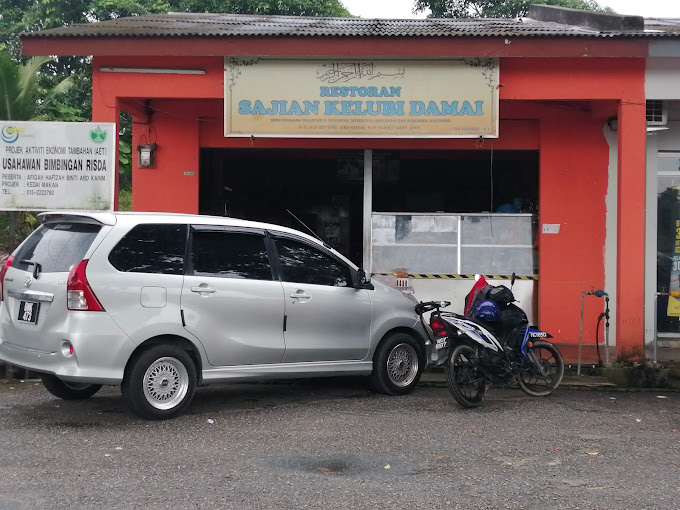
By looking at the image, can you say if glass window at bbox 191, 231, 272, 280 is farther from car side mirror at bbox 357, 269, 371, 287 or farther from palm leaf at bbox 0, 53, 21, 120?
palm leaf at bbox 0, 53, 21, 120

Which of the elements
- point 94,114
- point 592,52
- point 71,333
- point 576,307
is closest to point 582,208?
point 576,307

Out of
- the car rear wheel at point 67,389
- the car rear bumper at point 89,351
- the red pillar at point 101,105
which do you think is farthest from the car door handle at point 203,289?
the red pillar at point 101,105

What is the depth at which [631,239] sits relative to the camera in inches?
378

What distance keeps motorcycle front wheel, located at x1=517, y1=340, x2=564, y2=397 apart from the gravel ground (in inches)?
5.7

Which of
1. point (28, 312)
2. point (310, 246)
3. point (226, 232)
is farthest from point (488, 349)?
point (28, 312)

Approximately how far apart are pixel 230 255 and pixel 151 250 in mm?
773

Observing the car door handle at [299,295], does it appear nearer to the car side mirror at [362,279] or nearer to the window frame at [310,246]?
the window frame at [310,246]

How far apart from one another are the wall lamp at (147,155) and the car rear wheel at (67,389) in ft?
14.6

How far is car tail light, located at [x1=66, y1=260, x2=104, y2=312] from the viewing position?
20.7ft

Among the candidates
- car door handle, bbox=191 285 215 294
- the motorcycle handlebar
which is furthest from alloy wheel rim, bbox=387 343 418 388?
car door handle, bbox=191 285 215 294

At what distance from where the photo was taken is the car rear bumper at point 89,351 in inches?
248

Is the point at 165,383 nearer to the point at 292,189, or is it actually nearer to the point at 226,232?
the point at 226,232

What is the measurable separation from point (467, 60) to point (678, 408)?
4751 mm

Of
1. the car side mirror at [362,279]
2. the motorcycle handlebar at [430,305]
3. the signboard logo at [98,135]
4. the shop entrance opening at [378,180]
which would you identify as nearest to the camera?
the motorcycle handlebar at [430,305]
